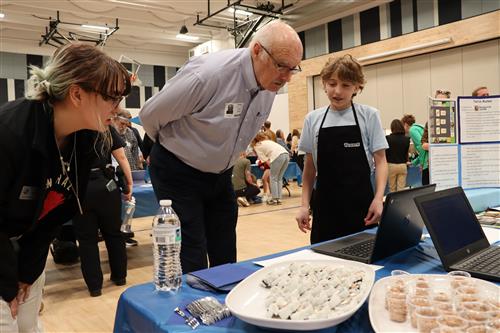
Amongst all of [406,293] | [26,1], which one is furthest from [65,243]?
[26,1]

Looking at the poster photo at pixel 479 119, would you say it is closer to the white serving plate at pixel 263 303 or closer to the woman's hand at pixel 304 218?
the woman's hand at pixel 304 218

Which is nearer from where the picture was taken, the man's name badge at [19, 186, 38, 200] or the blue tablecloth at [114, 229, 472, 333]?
the blue tablecloth at [114, 229, 472, 333]

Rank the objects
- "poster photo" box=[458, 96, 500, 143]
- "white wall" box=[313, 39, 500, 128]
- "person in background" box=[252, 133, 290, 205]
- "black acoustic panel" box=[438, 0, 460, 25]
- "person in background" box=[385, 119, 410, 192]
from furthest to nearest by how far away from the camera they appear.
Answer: "black acoustic panel" box=[438, 0, 460, 25]
"white wall" box=[313, 39, 500, 128]
"person in background" box=[252, 133, 290, 205]
"person in background" box=[385, 119, 410, 192]
"poster photo" box=[458, 96, 500, 143]

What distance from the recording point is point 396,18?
9500 mm

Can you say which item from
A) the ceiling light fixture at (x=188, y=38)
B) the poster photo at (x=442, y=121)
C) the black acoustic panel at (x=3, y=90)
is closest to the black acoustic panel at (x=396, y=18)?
the ceiling light fixture at (x=188, y=38)

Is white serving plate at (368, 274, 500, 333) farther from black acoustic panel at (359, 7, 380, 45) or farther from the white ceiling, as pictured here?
black acoustic panel at (359, 7, 380, 45)

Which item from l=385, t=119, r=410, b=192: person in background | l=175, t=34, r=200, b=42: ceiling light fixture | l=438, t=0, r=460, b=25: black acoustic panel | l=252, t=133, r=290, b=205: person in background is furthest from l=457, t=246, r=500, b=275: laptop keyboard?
l=175, t=34, r=200, b=42: ceiling light fixture

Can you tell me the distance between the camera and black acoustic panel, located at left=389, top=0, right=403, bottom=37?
9.43m

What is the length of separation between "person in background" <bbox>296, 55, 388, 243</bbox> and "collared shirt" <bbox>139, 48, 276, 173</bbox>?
18.1 inches

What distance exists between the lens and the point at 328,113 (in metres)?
1.95

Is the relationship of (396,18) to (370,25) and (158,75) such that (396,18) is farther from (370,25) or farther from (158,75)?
(158,75)

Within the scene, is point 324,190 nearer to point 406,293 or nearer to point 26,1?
point 406,293

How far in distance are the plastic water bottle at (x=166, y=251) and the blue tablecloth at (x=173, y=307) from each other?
0.10 ft

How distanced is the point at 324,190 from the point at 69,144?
1.11m
